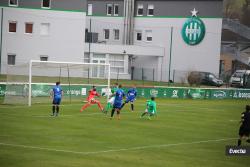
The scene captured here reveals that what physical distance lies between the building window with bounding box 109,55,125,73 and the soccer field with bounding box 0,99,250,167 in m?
33.8

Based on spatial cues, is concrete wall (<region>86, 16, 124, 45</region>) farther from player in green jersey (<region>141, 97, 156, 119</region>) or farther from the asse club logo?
player in green jersey (<region>141, 97, 156, 119</region>)

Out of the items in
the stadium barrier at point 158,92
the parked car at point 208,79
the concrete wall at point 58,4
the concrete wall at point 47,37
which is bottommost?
the stadium barrier at point 158,92

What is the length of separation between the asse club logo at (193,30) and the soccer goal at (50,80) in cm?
2771

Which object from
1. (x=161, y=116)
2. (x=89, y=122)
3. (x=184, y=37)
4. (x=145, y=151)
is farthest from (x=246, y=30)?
(x=145, y=151)

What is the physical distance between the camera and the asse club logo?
262 feet

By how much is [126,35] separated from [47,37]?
49.4 ft

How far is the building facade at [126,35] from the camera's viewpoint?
7156cm

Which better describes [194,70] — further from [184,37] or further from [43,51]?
[43,51]

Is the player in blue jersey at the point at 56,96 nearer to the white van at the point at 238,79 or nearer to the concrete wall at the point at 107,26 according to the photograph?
the white van at the point at 238,79

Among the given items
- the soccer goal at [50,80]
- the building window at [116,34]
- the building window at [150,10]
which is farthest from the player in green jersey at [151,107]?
the building window at [116,34]

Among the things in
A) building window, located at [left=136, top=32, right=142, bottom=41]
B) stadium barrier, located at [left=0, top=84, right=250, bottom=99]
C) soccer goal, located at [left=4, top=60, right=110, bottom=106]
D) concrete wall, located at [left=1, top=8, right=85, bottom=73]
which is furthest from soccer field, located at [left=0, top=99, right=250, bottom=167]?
building window, located at [left=136, top=32, right=142, bottom=41]

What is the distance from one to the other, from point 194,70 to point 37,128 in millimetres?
49243

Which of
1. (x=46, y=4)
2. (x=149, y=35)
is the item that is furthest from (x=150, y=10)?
(x=46, y=4)

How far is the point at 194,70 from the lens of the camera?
7962 cm
